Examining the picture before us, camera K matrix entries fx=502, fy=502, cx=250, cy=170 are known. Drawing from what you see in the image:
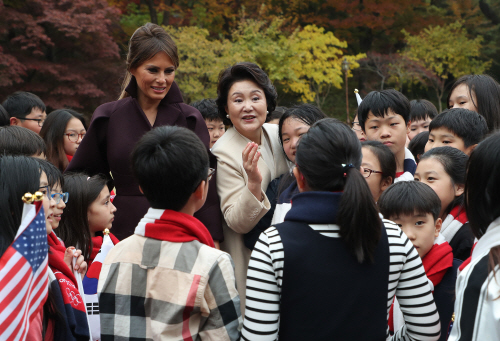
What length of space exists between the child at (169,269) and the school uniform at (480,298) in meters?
0.73

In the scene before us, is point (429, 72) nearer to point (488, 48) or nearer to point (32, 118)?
point (488, 48)

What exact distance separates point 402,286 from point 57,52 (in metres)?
13.6

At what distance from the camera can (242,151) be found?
2904mm

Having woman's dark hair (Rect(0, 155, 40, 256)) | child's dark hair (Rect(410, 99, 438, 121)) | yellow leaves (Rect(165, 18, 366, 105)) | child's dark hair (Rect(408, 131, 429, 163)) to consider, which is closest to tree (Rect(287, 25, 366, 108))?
yellow leaves (Rect(165, 18, 366, 105))

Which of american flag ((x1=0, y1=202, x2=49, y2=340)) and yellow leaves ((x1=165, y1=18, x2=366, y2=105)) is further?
yellow leaves ((x1=165, y1=18, x2=366, y2=105))

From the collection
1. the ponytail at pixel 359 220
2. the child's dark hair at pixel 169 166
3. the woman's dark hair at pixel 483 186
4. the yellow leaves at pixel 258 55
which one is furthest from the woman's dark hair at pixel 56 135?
the yellow leaves at pixel 258 55

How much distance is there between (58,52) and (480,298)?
13984 millimetres

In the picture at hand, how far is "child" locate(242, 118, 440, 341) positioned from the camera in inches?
65.1

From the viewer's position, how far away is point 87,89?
1285 centimetres

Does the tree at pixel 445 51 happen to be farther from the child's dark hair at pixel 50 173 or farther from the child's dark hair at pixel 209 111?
the child's dark hair at pixel 50 173

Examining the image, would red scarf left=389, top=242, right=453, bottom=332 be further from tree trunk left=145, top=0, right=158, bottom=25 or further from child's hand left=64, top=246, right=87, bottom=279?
tree trunk left=145, top=0, right=158, bottom=25

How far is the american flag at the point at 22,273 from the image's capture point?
5.27ft

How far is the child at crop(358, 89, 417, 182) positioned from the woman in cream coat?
2.31 ft

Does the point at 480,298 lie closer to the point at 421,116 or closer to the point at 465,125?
the point at 465,125
